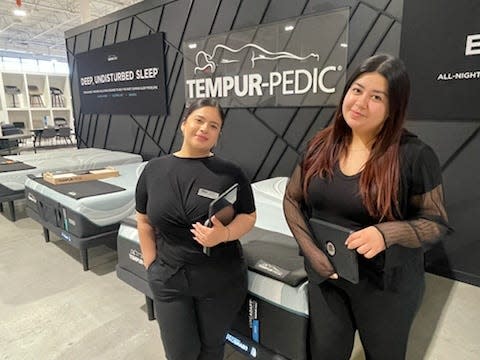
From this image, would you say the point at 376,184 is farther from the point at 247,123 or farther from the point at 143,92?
the point at 143,92

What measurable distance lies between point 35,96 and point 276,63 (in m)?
10.7

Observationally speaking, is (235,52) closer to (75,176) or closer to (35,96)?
(75,176)

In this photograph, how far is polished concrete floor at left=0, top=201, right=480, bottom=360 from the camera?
1.80m

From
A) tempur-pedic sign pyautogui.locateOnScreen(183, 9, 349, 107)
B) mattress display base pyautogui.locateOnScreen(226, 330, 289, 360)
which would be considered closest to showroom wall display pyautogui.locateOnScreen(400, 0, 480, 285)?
tempur-pedic sign pyautogui.locateOnScreen(183, 9, 349, 107)

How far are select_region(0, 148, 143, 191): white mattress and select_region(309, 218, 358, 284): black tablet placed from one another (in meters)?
3.98

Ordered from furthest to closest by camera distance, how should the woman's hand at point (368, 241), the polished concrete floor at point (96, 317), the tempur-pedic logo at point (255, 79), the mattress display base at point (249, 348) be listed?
the tempur-pedic logo at point (255, 79) → the polished concrete floor at point (96, 317) → the mattress display base at point (249, 348) → the woman's hand at point (368, 241)

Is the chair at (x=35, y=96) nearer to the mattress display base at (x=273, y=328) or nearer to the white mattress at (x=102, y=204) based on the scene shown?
the white mattress at (x=102, y=204)

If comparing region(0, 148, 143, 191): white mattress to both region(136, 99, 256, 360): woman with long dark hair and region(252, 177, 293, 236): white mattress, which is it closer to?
region(252, 177, 293, 236): white mattress

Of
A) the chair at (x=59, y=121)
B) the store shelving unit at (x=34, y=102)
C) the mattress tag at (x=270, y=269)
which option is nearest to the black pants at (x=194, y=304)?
the mattress tag at (x=270, y=269)

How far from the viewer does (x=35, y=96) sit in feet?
35.8

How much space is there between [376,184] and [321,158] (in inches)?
8.0

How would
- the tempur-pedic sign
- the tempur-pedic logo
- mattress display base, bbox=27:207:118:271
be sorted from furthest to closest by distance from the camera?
the tempur-pedic logo < the tempur-pedic sign < mattress display base, bbox=27:207:118:271

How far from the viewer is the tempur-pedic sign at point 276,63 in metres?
2.89

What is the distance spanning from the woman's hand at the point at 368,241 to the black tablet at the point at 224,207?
1.44ft
